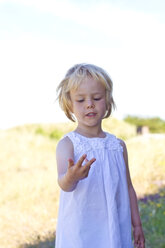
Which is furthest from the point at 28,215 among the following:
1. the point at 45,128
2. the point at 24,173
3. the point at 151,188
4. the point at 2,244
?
the point at 45,128

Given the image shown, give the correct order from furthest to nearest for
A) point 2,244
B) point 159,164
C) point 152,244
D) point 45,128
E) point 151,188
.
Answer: point 45,128 < point 159,164 < point 151,188 < point 2,244 < point 152,244

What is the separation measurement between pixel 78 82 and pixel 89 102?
15cm

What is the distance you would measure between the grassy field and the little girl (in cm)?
188

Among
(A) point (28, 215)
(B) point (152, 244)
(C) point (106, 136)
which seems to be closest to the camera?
(C) point (106, 136)

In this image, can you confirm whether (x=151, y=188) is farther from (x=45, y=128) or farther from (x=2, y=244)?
(x=45, y=128)

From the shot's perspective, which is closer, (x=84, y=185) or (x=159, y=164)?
(x=84, y=185)

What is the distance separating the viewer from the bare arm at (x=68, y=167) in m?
2.10

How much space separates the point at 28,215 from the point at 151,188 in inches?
90.5

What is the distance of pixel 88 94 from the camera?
253 cm

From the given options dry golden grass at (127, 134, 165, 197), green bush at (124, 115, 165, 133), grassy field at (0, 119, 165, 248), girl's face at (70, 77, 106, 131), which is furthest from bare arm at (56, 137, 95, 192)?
green bush at (124, 115, 165, 133)

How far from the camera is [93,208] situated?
247 cm

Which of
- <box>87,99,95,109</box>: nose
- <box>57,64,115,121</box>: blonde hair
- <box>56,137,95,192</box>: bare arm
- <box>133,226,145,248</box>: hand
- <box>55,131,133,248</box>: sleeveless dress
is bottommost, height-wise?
<box>133,226,145,248</box>: hand

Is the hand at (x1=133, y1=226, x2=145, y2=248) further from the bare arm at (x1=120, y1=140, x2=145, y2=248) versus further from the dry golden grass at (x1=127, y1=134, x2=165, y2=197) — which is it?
the dry golden grass at (x1=127, y1=134, x2=165, y2=197)

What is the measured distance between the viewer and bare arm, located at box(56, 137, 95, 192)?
2.10m
